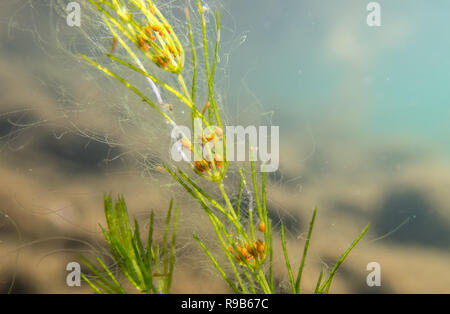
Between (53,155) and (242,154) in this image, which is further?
(53,155)

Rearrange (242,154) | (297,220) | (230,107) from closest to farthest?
1. (242,154)
2. (230,107)
3. (297,220)

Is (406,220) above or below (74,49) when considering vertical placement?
below

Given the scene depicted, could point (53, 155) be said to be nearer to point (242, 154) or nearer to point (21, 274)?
point (21, 274)
